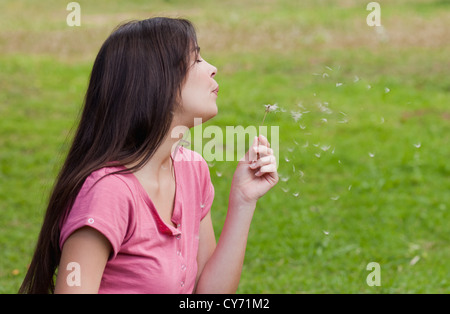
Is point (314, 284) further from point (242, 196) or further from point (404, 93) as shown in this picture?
point (404, 93)

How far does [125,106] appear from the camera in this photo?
6.70 ft

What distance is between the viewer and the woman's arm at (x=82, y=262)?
1834 mm

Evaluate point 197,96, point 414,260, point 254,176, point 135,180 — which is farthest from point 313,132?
point 135,180

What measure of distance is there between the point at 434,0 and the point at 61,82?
34.8 ft

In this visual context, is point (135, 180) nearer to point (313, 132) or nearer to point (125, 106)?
point (125, 106)

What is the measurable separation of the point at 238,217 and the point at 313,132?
17.1 ft

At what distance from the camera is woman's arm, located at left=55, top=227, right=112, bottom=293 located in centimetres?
183

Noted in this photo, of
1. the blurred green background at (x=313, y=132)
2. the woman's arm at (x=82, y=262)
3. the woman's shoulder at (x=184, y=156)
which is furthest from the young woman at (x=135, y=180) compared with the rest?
the blurred green background at (x=313, y=132)

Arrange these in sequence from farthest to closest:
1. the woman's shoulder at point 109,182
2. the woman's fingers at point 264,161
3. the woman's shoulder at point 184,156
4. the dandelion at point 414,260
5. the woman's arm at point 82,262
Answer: the dandelion at point 414,260
the woman's shoulder at point 184,156
the woman's fingers at point 264,161
the woman's shoulder at point 109,182
the woman's arm at point 82,262

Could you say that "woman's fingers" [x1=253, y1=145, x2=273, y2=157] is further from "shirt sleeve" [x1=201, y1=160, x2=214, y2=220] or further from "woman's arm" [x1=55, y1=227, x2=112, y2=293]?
"woman's arm" [x1=55, y1=227, x2=112, y2=293]

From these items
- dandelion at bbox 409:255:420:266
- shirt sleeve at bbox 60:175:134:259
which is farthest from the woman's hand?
dandelion at bbox 409:255:420:266

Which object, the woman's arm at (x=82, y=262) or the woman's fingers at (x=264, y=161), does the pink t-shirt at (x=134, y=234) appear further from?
the woman's fingers at (x=264, y=161)
